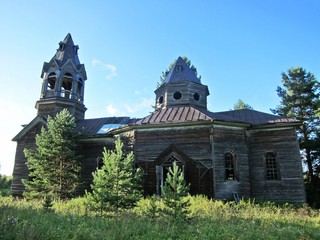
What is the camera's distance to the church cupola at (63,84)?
939 inches

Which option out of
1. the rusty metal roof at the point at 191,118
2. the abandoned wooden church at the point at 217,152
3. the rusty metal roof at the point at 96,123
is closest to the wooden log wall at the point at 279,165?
the abandoned wooden church at the point at 217,152

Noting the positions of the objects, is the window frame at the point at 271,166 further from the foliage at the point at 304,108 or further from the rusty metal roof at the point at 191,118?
the foliage at the point at 304,108

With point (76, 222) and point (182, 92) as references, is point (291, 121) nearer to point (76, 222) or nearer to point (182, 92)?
point (182, 92)

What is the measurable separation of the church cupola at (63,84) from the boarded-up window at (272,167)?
16019 mm

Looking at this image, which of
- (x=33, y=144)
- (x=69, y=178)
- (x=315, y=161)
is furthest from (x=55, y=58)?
(x=315, y=161)

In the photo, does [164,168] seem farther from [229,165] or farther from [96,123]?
[96,123]

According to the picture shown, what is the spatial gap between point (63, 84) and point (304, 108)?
23881mm

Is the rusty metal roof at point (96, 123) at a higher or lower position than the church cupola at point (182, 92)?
lower

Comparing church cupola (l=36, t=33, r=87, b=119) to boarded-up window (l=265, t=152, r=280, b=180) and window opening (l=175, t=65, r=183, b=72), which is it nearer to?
window opening (l=175, t=65, r=183, b=72)

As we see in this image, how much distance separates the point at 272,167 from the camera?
59.5ft

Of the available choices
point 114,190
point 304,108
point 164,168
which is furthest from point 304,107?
point 114,190

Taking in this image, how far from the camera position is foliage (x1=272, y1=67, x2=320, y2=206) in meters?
25.3

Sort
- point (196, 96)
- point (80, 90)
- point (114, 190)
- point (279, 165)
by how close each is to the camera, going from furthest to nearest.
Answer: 1. point (80, 90)
2. point (196, 96)
3. point (279, 165)
4. point (114, 190)

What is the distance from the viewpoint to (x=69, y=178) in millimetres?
19406
